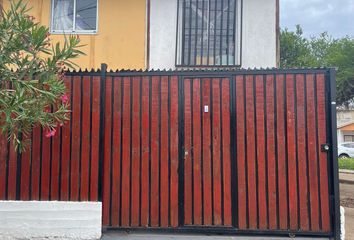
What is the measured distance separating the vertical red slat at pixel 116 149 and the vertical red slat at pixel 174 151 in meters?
0.80

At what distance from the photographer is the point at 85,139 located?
19.6 feet

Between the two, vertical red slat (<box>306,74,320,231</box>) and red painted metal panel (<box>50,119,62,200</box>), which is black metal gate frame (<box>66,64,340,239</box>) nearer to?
vertical red slat (<box>306,74,320,231</box>)

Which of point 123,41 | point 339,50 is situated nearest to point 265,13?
point 123,41

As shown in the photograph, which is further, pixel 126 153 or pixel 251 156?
pixel 126 153

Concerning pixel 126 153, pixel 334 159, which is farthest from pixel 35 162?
pixel 334 159

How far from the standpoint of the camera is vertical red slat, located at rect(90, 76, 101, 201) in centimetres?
589

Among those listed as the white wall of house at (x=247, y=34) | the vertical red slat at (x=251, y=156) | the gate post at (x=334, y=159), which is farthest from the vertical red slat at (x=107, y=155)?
the gate post at (x=334, y=159)

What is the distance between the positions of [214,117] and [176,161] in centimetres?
88

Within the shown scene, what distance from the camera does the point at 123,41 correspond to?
844 cm

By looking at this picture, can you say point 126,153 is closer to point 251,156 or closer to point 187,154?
point 187,154

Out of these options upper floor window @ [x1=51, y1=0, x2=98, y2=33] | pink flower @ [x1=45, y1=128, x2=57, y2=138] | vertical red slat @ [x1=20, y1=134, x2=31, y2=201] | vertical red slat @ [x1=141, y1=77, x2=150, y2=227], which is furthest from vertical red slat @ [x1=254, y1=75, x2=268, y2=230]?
upper floor window @ [x1=51, y1=0, x2=98, y2=33]

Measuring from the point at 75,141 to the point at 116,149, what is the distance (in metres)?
0.63

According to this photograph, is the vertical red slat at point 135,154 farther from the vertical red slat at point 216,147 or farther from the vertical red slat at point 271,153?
the vertical red slat at point 271,153

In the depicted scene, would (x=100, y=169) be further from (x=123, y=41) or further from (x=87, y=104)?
(x=123, y=41)
